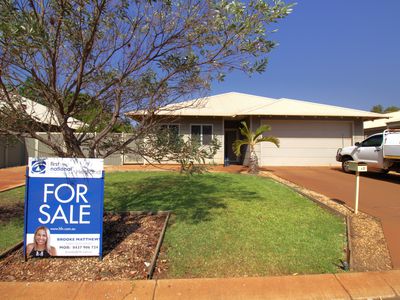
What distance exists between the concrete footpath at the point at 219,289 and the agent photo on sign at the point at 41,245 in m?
0.58

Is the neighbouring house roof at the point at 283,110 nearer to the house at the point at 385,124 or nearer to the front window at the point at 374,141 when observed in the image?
the house at the point at 385,124

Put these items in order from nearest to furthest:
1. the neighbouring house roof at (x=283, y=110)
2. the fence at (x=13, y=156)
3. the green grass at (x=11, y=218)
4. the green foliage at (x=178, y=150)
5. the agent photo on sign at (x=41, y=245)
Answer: the agent photo on sign at (x=41, y=245) < the green foliage at (x=178, y=150) < the green grass at (x=11, y=218) < the fence at (x=13, y=156) < the neighbouring house roof at (x=283, y=110)

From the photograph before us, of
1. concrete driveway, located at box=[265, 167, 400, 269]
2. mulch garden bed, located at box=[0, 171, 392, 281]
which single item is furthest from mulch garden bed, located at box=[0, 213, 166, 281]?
concrete driveway, located at box=[265, 167, 400, 269]

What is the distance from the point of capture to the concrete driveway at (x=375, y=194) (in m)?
5.71

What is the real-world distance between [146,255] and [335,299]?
2437 millimetres

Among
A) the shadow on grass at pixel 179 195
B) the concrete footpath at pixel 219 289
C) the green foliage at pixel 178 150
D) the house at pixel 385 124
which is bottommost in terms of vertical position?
the concrete footpath at pixel 219 289

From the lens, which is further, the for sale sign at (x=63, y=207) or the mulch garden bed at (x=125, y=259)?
the for sale sign at (x=63, y=207)

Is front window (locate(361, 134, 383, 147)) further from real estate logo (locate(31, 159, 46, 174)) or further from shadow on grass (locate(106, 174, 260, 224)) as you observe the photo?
real estate logo (locate(31, 159, 46, 174))

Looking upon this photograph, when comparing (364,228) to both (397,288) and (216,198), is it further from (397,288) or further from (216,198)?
(216,198)

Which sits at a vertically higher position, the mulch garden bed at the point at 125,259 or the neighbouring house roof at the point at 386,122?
the neighbouring house roof at the point at 386,122

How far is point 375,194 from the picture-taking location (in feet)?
30.7

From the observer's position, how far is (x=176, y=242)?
192 inches

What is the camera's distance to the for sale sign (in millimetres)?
4156

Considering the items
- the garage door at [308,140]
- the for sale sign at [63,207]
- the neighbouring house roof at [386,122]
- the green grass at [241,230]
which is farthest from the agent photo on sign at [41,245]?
the neighbouring house roof at [386,122]
